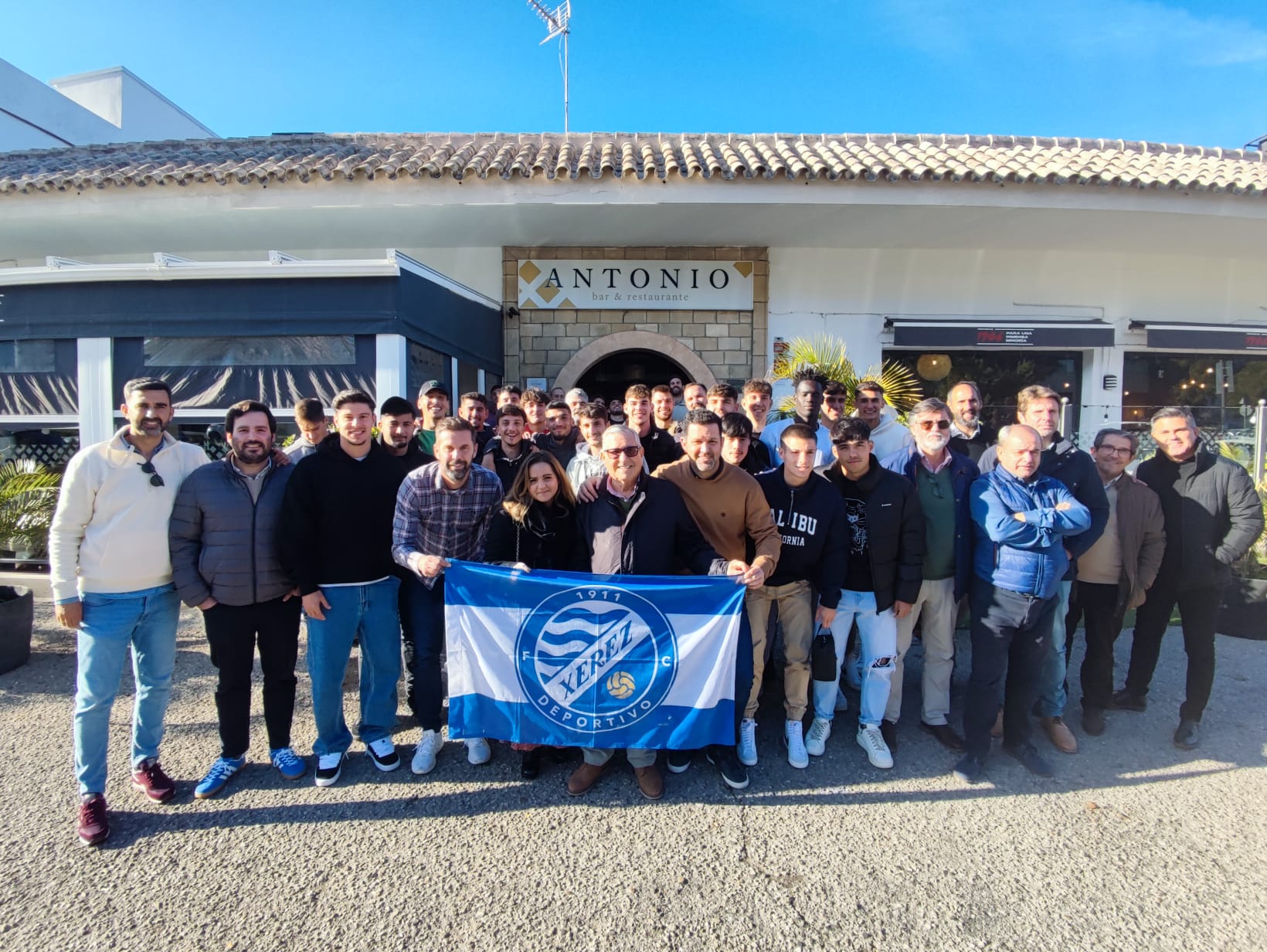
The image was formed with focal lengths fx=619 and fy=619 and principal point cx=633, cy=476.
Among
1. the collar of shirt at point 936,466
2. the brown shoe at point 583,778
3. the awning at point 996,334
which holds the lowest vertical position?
the brown shoe at point 583,778

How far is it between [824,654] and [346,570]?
2690 millimetres

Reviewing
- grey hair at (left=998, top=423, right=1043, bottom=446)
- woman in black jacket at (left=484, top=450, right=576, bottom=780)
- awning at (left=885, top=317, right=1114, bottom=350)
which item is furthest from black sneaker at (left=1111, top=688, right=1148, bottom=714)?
awning at (left=885, top=317, right=1114, bottom=350)

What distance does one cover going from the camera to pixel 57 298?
7.13m

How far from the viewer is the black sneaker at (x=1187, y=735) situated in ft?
11.9

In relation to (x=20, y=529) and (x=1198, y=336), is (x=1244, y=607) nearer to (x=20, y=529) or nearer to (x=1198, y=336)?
(x=1198, y=336)

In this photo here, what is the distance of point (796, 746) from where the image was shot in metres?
3.46

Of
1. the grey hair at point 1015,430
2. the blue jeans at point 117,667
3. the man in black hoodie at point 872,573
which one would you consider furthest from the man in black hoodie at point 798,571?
the blue jeans at point 117,667

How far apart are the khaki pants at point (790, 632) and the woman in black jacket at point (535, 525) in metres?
1.08

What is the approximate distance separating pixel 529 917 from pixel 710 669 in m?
1.34

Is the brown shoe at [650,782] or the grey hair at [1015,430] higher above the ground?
the grey hair at [1015,430]

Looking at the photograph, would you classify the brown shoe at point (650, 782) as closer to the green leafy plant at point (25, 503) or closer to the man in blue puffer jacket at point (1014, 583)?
the man in blue puffer jacket at point (1014, 583)

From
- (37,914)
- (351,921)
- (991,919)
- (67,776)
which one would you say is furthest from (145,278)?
(991,919)

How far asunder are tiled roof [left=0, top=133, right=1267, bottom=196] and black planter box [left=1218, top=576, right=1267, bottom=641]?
4775 mm

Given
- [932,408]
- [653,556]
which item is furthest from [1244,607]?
[653,556]
